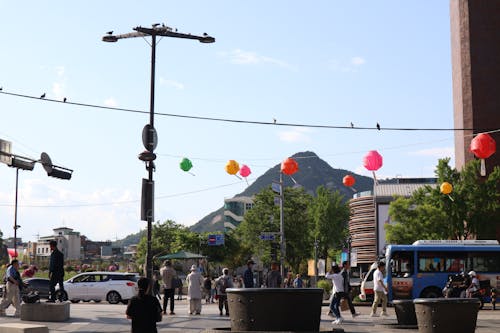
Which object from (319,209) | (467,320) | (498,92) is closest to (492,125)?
(498,92)

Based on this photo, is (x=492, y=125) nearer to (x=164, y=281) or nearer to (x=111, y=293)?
(x=111, y=293)

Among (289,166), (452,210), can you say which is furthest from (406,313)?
(452,210)

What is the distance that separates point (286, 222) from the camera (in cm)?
7862

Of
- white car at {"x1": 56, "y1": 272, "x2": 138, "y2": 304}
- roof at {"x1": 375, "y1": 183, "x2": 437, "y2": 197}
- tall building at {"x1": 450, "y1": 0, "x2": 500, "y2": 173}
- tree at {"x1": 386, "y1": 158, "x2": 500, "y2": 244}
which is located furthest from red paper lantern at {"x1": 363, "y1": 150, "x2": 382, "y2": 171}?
roof at {"x1": 375, "y1": 183, "x2": 437, "y2": 197}

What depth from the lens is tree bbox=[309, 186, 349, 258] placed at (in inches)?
3460

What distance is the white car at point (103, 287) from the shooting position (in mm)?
38000

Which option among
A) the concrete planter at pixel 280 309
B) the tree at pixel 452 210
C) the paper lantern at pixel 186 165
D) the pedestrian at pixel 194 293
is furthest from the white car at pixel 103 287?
the tree at pixel 452 210

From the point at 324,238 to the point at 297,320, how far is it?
74606 mm

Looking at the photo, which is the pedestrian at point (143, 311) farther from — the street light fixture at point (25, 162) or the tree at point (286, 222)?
the tree at point (286, 222)

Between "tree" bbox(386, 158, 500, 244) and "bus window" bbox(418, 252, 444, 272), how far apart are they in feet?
57.8

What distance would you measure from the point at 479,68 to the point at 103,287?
45.8 m

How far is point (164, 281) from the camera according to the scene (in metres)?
25.9

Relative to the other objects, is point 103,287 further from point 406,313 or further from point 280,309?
point 280,309

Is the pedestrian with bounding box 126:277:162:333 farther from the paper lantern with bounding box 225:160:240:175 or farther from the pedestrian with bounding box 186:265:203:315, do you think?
the paper lantern with bounding box 225:160:240:175
